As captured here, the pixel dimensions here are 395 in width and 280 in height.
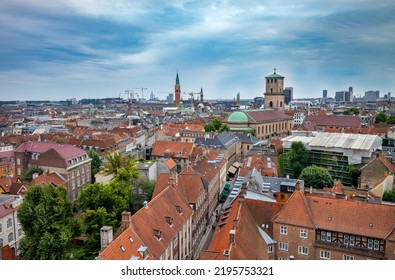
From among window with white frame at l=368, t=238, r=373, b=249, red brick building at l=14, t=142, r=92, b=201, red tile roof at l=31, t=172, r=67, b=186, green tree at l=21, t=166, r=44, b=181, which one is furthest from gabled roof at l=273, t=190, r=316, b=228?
green tree at l=21, t=166, r=44, b=181

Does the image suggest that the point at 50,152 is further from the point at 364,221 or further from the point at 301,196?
the point at 364,221

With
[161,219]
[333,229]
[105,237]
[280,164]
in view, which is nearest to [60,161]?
[161,219]

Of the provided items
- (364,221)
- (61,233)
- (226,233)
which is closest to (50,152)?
(61,233)

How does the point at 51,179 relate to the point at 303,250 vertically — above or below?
above

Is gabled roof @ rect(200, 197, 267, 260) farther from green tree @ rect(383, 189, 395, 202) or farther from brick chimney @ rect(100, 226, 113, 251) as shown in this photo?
green tree @ rect(383, 189, 395, 202)

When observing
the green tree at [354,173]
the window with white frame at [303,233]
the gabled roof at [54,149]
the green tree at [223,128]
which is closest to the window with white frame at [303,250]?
the window with white frame at [303,233]

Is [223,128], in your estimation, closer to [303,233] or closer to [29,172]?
[29,172]

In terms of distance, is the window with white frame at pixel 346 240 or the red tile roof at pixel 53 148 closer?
the window with white frame at pixel 346 240

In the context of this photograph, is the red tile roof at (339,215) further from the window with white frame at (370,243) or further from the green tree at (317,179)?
the green tree at (317,179)
